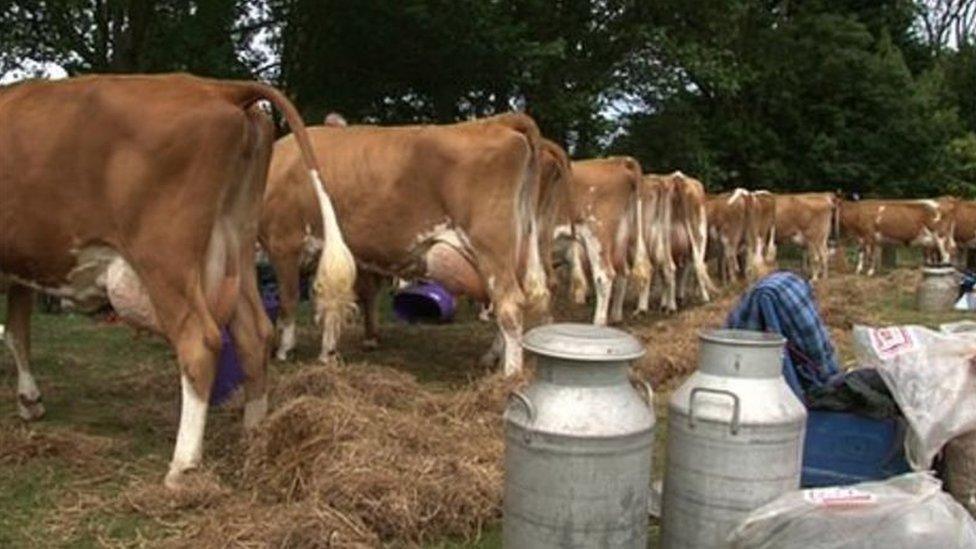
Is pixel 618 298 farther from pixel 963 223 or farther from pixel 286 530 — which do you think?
pixel 963 223

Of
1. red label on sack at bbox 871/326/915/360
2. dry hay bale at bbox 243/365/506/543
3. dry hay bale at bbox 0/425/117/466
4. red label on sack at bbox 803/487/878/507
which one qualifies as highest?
red label on sack at bbox 871/326/915/360

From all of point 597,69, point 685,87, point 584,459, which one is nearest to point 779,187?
point 685,87

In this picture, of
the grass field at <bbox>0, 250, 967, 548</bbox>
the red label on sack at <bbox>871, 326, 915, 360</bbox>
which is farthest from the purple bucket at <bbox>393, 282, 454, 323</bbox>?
the red label on sack at <bbox>871, 326, 915, 360</bbox>

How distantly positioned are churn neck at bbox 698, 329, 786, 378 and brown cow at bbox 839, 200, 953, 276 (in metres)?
21.0

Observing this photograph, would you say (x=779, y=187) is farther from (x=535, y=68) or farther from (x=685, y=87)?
(x=535, y=68)

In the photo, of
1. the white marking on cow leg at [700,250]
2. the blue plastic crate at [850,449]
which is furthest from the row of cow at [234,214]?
the white marking on cow leg at [700,250]

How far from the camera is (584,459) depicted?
135 inches

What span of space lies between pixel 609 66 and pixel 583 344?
17.6 meters

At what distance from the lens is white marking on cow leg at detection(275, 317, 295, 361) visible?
8.33 meters

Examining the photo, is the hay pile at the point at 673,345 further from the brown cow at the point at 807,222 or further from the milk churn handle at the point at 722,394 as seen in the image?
the brown cow at the point at 807,222

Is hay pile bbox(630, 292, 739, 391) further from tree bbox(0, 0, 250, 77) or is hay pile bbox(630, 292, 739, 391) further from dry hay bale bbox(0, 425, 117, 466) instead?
tree bbox(0, 0, 250, 77)

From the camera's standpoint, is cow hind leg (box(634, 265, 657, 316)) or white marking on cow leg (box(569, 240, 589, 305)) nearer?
white marking on cow leg (box(569, 240, 589, 305))

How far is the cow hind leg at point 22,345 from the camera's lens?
5.96 m

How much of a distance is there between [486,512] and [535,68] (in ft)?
46.9
